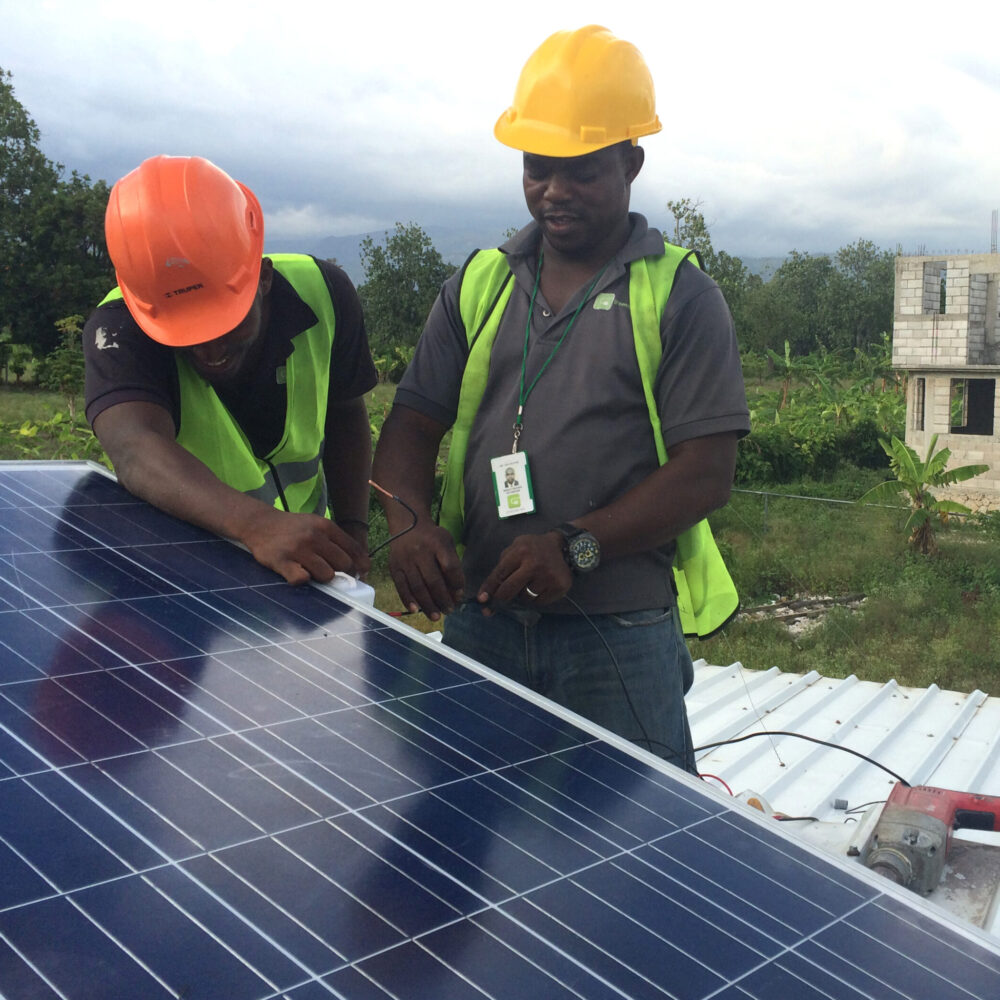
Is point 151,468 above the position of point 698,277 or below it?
below

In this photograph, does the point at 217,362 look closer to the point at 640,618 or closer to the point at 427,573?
the point at 427,573

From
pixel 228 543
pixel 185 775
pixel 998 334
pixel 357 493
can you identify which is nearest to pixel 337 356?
pixel 357 493

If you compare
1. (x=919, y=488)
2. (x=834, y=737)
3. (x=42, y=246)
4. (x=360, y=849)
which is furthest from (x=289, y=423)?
(x=42, y=246)

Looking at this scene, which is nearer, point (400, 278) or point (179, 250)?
point (179, 250)

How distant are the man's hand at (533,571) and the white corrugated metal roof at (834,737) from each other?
2.96m

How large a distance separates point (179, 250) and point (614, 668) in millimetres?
1613

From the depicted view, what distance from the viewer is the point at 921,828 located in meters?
2.90

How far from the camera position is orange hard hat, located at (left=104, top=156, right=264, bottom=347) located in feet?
9.59

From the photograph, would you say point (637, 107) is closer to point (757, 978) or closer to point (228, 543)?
point (228, 543)

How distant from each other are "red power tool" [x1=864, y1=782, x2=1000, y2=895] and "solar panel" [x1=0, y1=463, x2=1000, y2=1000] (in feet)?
3.67

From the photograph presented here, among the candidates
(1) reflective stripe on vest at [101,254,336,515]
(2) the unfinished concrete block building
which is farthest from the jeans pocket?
(2) the unfinished concrete block building

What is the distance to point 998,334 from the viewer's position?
28.3 m

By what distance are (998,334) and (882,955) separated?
29.7 metres

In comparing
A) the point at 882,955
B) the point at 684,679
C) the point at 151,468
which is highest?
the point at 151,468
